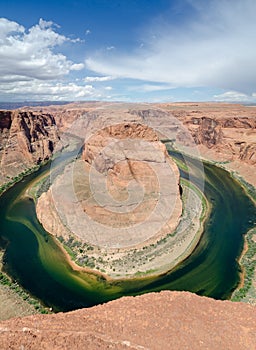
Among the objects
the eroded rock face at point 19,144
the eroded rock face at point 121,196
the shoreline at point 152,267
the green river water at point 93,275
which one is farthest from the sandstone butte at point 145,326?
the eroded rock face at point 19,144

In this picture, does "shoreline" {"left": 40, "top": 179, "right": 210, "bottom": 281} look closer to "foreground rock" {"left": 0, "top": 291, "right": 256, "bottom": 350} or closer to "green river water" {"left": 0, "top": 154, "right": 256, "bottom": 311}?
"green river water" {"left": 0, "top": 154, "right": 256, "bottom": 311}

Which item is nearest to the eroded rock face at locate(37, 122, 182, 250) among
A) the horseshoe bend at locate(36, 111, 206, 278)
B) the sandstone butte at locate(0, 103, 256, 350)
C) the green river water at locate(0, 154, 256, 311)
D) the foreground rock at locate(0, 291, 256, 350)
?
the horseshoe bend at locate(36, 111, 206, 278)

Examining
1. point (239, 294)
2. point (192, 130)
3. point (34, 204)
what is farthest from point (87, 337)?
point (192, 130)

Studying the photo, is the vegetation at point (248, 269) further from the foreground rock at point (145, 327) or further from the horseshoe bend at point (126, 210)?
the foreground rock at point (145, 327)

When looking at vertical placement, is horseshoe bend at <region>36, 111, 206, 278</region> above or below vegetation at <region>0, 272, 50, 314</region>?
above

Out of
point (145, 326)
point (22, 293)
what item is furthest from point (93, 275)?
point (145, 326)

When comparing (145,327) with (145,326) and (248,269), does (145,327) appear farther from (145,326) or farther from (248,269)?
(248,269)
